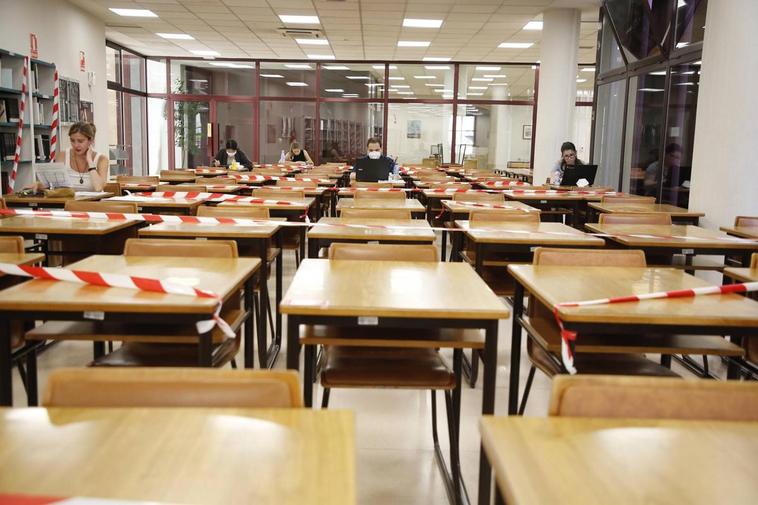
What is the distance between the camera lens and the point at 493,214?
15.5 ft

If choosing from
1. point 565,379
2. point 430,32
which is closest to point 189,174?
point 430,32

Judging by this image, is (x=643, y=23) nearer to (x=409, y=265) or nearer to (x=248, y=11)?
(x=248, y=11)

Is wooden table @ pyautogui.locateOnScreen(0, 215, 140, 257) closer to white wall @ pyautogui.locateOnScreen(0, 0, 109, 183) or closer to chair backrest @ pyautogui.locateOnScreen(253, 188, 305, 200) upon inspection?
chair backrest @ pyautogui.locateOnScreen(253, 188, 305, 200)

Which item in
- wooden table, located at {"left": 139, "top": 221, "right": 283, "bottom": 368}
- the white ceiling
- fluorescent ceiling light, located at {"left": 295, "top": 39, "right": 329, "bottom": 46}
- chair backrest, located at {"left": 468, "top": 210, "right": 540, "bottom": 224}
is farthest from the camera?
fluorescent ceiling light, located at {"left": 295, "top": 39, "right": 329, "bottom": 46}

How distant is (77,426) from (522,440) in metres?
0.80

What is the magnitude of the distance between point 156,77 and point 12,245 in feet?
49.2

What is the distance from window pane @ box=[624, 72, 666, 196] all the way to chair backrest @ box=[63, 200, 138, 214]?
21.8 feet

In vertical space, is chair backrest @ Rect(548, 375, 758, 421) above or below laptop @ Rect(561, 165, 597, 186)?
below

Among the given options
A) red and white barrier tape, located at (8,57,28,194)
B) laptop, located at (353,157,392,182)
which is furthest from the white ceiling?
laptop, located at (353,157,392,182)

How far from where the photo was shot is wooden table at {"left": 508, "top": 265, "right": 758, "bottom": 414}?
2191 millimetres

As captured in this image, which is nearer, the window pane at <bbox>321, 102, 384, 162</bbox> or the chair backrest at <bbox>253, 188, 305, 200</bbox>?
the chair backrest at <bbox>253, 188, 305, 200</bbox>

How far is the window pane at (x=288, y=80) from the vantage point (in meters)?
17.2

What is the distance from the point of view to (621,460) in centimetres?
118

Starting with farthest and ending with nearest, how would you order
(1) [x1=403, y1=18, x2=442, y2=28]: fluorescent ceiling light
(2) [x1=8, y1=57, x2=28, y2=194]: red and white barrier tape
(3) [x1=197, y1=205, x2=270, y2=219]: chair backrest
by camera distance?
(1) [x1=403, y1=18, x2=442, y2=28]: fluorescent ceiling light, (2) [x1=8, y1=57, x2=28, y2=194]: red and white barrier tape, (3) [x1=197, y1=205, x2=270, y2=219]: chair backrest
